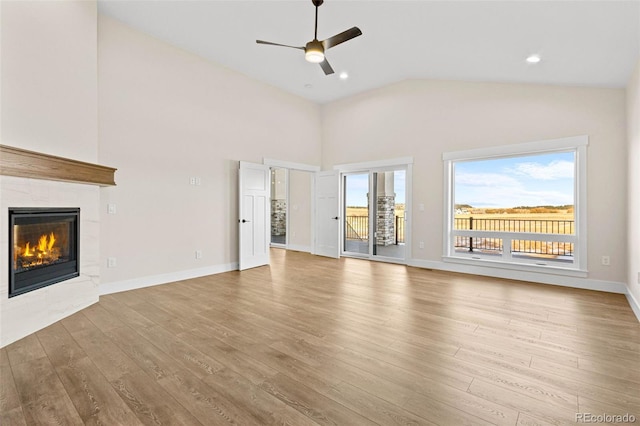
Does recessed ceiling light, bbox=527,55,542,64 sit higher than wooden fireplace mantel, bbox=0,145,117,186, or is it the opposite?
recessed ceiling light, bbox=527,55,542,64

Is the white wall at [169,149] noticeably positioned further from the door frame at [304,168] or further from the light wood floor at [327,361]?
the light wood floor at [327,361]

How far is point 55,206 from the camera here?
3203 millimetres

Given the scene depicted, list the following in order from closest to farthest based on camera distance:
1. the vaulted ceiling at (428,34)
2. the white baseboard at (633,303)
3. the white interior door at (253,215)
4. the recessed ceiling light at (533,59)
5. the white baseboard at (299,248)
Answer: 1. the vaulted ceiling at (428,34)
2. the white baseboard at (633,303)
3. the recessed ceiling light at (533,59)
4. the white interior door at (253,215)
5. the white baseboard at (299,248)

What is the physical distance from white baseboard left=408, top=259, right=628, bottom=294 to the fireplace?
5.50m

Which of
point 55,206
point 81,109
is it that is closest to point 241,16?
point 81,109

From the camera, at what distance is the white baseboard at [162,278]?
13.7 ft

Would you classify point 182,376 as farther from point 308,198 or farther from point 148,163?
point 308,198

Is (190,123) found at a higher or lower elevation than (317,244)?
higher

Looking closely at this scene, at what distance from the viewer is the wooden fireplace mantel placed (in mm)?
2627

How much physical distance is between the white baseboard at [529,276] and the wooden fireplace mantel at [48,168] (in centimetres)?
543

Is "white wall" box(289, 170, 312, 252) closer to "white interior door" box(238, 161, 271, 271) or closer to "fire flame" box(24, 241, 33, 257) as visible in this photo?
"white interior door" box(238, 161, 271, 271)

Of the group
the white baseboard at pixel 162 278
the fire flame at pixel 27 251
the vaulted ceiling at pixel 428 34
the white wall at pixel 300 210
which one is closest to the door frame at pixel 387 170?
the white wall at pixel 300 210

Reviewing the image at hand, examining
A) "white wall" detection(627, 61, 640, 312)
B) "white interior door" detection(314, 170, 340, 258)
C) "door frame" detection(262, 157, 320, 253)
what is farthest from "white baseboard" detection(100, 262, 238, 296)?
"white wall" detection(627, 61, 640, 312)

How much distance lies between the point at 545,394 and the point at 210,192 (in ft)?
16.8
